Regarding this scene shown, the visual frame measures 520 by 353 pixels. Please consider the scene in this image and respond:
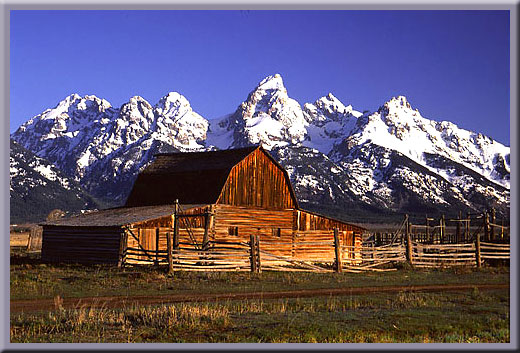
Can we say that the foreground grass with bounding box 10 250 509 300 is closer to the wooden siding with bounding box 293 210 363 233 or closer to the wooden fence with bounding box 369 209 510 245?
the wooden fence with bounding box 369 209 510 245

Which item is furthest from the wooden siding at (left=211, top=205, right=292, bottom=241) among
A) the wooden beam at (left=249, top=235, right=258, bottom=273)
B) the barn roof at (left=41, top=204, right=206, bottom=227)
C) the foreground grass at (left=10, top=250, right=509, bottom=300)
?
the foreground grass at (left=10, top=250, right=509, bottom=300)

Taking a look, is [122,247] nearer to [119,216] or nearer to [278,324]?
[119,216]

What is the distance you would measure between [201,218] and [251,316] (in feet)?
77.8

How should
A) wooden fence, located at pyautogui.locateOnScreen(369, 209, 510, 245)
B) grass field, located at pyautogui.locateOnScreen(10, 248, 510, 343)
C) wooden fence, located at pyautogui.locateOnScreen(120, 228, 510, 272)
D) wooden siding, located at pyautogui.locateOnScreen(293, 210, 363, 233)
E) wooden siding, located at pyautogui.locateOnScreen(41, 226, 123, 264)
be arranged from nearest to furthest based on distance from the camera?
grass field, located at pyautogui.locateOnScreen(10, 248, 510, 343) → wooden fence, located at pyautogui.locateOnScreen(120, 228, 510, 272) → wooden siding, located at pyautogui.locateOnScreen(41, 226, 123, 264) → wooden siding, located at pyautogui.locateOnScreen(293, 210, 363, 233) → wooden fence, located at pyautogui.locateOnScreen(369, 209, 510, 245)

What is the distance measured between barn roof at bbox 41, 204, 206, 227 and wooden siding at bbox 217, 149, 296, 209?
3.28m

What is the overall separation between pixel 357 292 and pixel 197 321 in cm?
1081

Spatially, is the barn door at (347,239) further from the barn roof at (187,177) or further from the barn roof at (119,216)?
the barn roof at (119,216)

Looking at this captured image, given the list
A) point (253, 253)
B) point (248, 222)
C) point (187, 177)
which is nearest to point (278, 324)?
point (253, 253)

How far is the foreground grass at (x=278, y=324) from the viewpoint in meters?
13.8

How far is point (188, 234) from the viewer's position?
39656 millimetres

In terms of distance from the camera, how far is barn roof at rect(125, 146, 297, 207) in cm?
4309

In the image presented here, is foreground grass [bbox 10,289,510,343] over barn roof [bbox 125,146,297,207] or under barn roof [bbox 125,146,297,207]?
under

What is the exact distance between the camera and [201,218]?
132 ft

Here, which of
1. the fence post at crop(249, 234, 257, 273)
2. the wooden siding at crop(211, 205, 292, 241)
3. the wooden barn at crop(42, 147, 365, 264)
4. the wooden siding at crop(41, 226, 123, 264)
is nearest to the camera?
the fence post at crop(249, 234, 257, 273)
